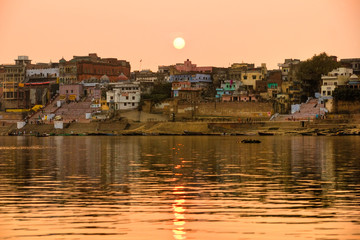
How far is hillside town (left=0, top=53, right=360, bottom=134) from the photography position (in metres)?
118

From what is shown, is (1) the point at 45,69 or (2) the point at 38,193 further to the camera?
(1) the point at 45,69

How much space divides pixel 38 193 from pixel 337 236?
15048 millimetres

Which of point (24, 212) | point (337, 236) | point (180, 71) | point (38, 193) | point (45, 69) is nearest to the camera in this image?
point (337, 236)

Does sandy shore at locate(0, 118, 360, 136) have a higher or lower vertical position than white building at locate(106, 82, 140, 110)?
lower

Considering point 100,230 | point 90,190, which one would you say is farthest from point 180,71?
point 100,230

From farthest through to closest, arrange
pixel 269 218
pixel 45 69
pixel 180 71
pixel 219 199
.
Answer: pixel 45 69 < pixel 180 71 < pixel 219 199 < pixel 269 218

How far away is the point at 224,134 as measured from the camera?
11238cm

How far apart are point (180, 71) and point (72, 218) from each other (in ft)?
416

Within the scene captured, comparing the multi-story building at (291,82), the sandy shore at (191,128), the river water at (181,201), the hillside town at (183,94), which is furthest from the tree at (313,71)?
the river water at (181,201)

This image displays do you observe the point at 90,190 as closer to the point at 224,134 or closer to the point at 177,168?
the point at 177,168

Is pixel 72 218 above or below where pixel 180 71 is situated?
below

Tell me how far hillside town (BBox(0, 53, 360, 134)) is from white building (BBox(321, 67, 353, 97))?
181 millimetres

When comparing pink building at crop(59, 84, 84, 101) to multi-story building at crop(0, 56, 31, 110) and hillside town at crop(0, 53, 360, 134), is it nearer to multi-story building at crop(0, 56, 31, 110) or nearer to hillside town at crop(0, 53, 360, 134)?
hillside town at crop(0, 53, 360, 134)

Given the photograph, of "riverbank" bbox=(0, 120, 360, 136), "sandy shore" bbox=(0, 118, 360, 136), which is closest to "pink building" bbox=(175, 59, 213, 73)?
"riverbank" bbox=(0, 120, 360, 136)
